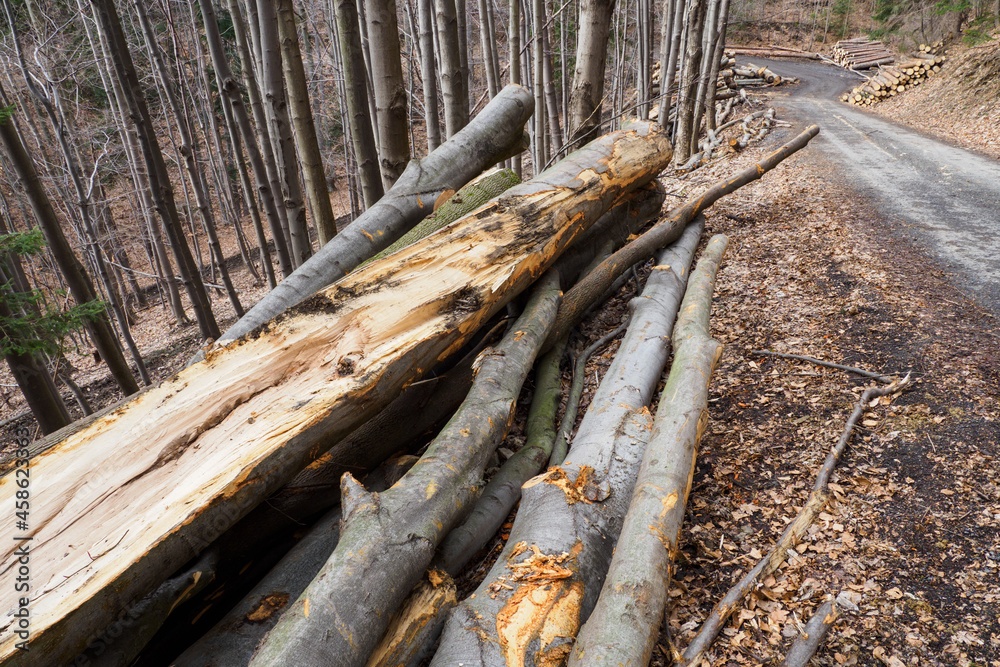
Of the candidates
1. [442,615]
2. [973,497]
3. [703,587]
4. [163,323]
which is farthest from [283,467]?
[163,323]

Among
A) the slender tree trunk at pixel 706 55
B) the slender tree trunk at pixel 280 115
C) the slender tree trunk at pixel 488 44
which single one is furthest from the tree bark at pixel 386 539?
the slender tree trunk at pixel 706 55

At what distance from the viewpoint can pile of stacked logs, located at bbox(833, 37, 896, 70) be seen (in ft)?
71.7

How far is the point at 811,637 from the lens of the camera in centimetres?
193

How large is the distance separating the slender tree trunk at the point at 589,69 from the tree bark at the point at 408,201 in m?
1.87

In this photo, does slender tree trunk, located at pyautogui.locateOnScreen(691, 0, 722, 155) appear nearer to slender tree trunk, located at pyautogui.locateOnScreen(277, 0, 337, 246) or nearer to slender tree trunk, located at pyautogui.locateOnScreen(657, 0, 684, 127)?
slender tree trunk, located at pyautogui.locateOnScreen(657, 0, 684, 127)

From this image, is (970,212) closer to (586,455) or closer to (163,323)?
(586,455)

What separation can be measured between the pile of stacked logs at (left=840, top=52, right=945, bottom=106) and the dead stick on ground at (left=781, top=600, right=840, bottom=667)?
20.9 m

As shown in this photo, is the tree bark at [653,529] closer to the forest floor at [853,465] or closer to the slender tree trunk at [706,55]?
the forest floor at [853,465]

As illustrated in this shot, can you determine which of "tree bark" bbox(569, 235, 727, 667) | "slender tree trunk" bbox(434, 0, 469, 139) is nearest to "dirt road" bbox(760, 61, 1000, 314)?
"tree bark" bbox(569, 235, 727, 667)

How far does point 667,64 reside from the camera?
471 inches

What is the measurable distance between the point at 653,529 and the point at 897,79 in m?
21.8

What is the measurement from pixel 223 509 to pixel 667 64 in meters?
13.4

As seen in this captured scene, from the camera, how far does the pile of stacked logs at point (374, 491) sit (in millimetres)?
1854

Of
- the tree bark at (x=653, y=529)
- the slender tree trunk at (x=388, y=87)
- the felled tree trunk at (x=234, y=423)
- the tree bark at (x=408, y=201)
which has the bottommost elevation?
the tree bark at (x=653, y=529)
